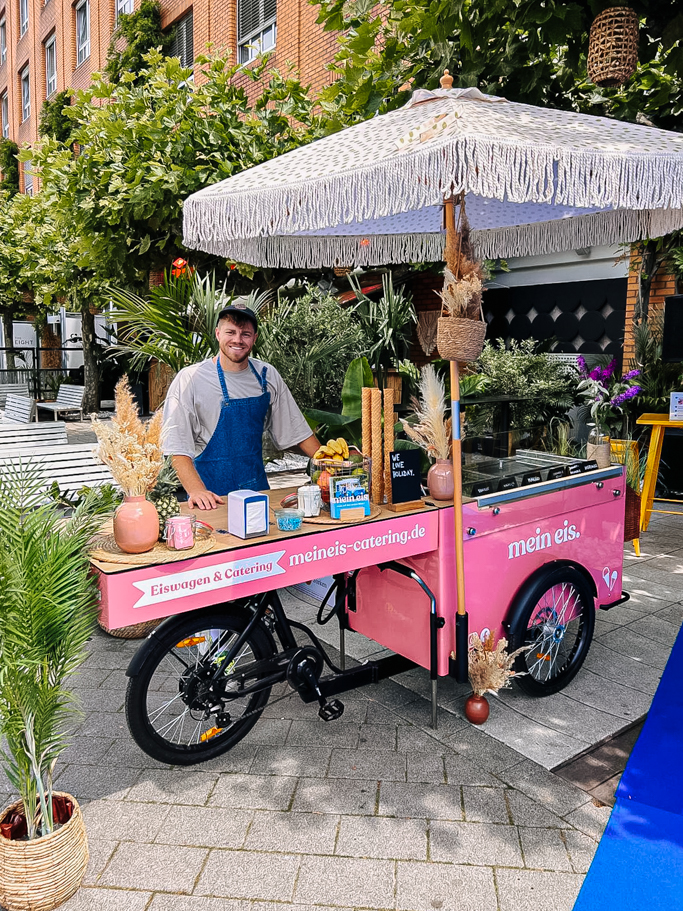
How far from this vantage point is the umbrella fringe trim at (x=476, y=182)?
258cm

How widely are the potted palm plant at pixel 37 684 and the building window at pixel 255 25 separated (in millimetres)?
13627

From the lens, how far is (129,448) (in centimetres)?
262

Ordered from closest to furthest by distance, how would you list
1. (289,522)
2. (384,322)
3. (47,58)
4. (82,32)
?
(289,522) < (384,322) < (82,32) < (47,58)

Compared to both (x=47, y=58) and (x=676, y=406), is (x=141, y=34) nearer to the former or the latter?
(x=47, y=58)

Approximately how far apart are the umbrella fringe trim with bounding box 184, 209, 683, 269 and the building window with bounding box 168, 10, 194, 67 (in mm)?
13887

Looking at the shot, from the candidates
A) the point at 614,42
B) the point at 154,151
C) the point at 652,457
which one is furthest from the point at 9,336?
the point at 614,42

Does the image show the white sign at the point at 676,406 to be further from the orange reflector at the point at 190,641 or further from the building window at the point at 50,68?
the building window at the point at 50,68

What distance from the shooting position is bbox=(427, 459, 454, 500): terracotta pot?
11.4 ft

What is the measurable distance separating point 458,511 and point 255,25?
47.2 feet

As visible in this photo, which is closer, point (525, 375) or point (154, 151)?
point (154, 151)

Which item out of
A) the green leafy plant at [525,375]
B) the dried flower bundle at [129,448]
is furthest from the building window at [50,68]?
the dried flower bundle at [129,448]

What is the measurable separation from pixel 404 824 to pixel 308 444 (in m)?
1.99

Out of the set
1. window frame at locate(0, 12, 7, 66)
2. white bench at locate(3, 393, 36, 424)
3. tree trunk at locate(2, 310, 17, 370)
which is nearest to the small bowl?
white bench at locate(3, 393, 36, 424)

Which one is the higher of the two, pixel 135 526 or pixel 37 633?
pixel 135 526
